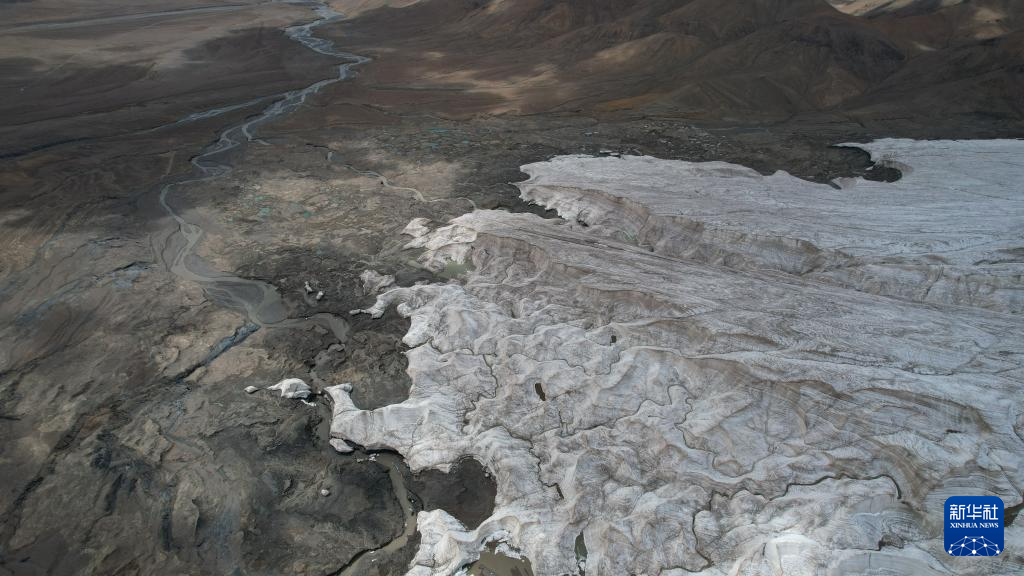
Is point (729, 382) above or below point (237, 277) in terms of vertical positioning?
above

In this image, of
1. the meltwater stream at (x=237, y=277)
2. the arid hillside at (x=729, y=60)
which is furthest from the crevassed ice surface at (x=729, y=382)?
the arid hillside at (x=729, y=60)

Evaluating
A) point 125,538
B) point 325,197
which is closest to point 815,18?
point 325,197

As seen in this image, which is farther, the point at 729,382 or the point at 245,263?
the point at 245,263

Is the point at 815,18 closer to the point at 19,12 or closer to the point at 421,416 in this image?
the point at 421,416

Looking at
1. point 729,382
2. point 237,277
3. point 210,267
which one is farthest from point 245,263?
point 729,382

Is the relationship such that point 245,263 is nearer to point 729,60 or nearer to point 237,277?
point 237,277

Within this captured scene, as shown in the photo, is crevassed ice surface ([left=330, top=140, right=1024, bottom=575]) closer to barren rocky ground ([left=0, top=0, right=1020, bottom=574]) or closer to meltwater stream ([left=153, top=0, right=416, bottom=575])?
meltwater stream ([left=153, top=0, right=416, bottom=575])

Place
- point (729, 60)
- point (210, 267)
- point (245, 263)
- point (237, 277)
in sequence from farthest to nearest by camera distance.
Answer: point (729, 60), point (245, 263), point (210, 267), point (237, 277)

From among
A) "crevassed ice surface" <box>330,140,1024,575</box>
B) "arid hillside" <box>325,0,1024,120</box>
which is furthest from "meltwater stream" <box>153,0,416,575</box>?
"arid hillside" <box>325,0,1024,120</box>
